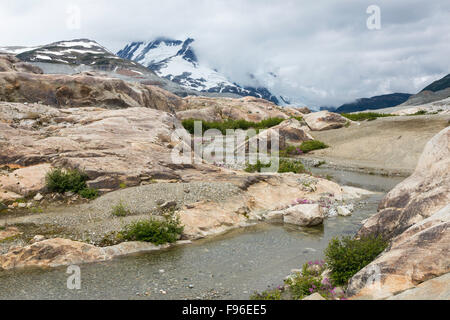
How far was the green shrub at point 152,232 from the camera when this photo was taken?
14375 millimetres

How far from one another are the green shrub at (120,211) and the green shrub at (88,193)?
9.05ft

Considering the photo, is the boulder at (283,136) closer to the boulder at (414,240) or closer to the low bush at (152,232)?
the low bush at (152,232)

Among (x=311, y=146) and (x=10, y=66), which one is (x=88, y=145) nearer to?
(x=311, y=146)

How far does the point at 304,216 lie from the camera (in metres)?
17.6

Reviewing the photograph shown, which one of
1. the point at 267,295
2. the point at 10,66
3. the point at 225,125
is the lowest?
the point at 267,295

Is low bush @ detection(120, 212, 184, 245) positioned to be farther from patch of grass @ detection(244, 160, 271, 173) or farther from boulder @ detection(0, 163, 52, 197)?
patch of grass @ detection(244, 160, 271, 173)

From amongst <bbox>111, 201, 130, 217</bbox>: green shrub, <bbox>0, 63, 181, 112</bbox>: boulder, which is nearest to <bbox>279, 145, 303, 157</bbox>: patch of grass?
<bbox>0, 63, 181, 112</bbox>: boulder

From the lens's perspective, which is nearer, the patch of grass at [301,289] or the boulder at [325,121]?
the patch of grass at [301,289]

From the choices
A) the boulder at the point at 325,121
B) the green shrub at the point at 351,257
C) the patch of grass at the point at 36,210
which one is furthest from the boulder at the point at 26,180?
the boulder at the point at 325,121

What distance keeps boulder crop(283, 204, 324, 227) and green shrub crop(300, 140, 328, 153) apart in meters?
30.6

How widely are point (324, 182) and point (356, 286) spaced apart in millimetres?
17026

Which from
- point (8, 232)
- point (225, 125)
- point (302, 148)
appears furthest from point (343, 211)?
point (225, 125)

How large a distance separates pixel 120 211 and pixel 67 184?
4.50 metres
